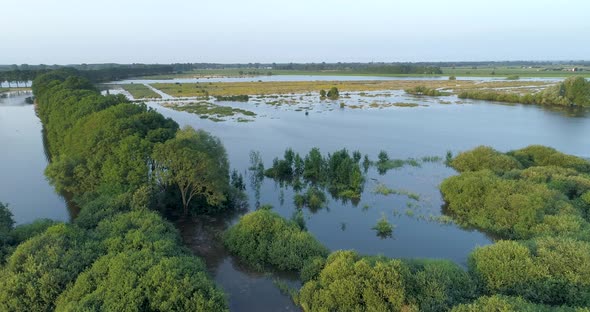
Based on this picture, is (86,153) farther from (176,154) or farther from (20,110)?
(20,110)

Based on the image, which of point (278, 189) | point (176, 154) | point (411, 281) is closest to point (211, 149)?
point (176, 154)

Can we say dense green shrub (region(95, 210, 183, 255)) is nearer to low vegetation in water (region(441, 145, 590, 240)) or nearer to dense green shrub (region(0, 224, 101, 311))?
dense green shrub (region(0, 224, 101, 311))

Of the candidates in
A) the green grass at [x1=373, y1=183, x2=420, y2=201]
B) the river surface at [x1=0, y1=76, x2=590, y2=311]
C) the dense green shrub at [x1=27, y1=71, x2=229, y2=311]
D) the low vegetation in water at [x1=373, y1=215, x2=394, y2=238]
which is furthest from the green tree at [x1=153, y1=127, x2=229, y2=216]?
the green grass at [x1=373, y1=183, x2=420, y2=201]

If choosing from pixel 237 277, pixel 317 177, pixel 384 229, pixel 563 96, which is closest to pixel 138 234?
pixel 237 277

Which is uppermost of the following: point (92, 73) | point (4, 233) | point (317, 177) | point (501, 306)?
point (92, 73)

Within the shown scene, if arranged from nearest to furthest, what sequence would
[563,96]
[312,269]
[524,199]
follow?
[312,269], [524,199], [563,96]

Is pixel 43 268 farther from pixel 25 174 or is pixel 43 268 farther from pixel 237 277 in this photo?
pixel 25 174
